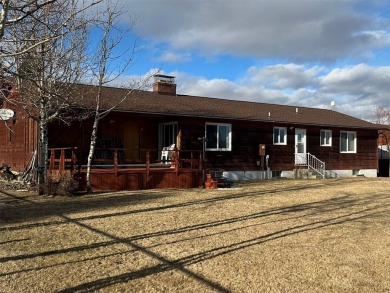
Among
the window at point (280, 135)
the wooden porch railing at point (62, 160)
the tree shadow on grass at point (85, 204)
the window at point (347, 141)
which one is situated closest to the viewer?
the tree shadow on grass at point (85, 204)

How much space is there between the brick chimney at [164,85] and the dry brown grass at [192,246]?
12.5 m

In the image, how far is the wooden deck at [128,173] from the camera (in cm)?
1438

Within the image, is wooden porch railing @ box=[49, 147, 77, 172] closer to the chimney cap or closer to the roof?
the roof

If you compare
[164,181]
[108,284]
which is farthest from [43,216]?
[164,181]

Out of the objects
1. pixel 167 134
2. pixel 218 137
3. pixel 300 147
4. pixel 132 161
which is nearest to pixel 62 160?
pixel 132 161

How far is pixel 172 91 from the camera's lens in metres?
23.8

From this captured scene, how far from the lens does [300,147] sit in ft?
79.0

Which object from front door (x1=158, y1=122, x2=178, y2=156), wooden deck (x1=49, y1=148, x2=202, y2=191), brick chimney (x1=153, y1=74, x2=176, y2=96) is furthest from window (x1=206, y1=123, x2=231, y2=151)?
brick chimney (x1=153, y1=74, x2=176, y2=96)

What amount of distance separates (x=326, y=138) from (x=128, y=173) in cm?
1442

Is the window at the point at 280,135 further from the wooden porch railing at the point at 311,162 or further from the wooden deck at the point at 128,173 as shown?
the wooden deck at the point at 128,173

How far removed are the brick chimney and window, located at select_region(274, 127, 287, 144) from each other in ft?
19.8

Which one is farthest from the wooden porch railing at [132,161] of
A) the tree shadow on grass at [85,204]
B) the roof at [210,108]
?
the roof at [210,108]

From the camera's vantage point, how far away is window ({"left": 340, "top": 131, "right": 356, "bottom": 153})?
26.1 meters

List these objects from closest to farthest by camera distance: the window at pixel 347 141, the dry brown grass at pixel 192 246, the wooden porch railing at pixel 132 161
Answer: the dry brown grass at pixel 192 246
the wooden porch railing at pixel 132 161
the window at pixel 347 141
